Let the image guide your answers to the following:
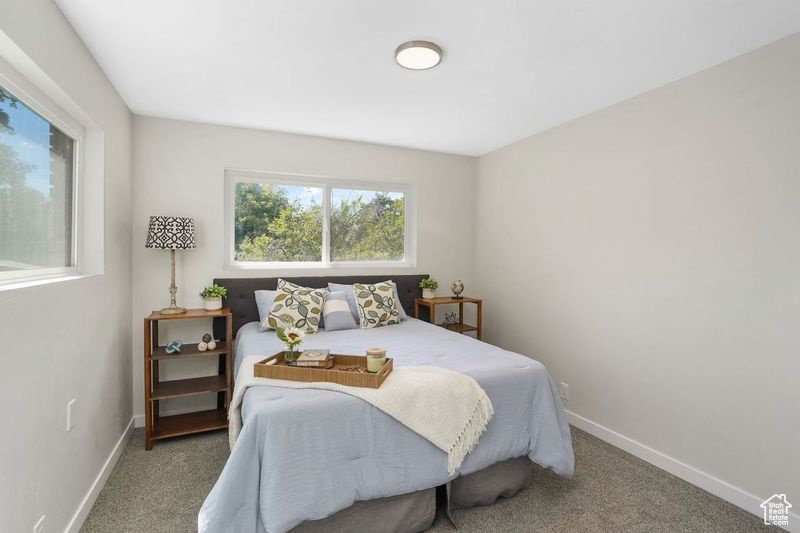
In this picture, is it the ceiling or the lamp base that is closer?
the ceiling

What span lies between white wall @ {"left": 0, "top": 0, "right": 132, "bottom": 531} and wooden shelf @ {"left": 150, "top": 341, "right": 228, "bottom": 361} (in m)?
0.23

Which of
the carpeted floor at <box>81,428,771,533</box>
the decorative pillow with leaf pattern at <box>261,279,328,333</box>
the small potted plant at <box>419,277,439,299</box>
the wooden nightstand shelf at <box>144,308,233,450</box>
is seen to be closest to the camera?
the carpeted floor at <box>81,428,771,533</box>

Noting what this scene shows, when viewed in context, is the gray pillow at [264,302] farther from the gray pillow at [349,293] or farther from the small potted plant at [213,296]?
the gray pillow at [349,293]

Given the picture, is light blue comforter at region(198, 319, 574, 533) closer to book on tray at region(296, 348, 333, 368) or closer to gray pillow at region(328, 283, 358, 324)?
book on tray at region(296, 348, 333, 368)

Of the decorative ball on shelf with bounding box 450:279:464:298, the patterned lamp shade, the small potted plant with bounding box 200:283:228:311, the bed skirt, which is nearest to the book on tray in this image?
the bed skirt

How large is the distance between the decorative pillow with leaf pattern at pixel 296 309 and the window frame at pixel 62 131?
1217mm

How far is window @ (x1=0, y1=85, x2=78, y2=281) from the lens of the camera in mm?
1521

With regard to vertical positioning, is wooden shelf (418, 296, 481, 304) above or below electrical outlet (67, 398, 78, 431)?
above

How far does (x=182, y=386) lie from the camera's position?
2.92 m

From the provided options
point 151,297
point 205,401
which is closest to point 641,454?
point 205,401

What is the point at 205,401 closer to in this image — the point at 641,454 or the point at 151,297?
the point at 151,297

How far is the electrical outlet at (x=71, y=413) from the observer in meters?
1.80

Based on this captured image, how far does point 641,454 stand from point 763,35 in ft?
8.23

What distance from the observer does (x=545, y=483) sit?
2.31 meters
